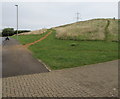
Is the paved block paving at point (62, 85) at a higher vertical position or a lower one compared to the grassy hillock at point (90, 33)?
lower

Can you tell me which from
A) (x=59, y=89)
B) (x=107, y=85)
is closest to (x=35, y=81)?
(x=59, y=89)

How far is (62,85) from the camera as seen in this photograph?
4.41m

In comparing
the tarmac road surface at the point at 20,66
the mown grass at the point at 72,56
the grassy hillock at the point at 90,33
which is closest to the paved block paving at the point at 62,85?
the tarmac road surface at the point at 20,66

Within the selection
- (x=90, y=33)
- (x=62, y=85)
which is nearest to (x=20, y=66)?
(x=62, y=85)

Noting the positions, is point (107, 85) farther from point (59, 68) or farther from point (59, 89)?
point (59, 68)

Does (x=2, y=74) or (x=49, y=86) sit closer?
(x=49, y=86)

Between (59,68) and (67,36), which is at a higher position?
(67,36)

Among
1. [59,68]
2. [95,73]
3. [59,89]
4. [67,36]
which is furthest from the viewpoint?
[67,36]

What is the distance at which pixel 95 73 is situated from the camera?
5.84 m

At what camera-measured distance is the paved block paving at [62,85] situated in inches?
149

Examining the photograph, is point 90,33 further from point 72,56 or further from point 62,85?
point 62,85

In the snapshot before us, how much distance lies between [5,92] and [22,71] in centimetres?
213

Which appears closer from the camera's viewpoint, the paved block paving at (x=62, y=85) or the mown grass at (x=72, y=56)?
the paved block paving at (x=62, y=85)

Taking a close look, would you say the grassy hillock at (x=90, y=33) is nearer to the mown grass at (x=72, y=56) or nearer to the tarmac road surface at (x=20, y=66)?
the mown grass at (x=72, y=56)
